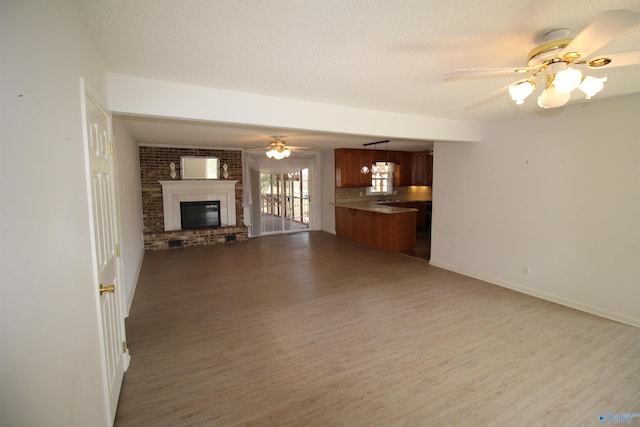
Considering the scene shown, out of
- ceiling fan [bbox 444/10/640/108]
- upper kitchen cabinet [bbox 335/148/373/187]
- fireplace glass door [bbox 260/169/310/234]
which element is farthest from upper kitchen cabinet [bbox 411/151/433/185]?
ceiling fan [bbox 444/10/640/108]

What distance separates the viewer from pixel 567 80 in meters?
1.54

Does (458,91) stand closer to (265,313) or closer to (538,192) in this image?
(538,192)

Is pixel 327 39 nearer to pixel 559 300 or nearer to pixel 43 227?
pixel 43 227

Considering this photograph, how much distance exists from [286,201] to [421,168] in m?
4.08

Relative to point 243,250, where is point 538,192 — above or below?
above

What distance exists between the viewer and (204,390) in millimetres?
2244

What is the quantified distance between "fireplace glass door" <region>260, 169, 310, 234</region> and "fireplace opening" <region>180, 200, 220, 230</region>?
1480 mm

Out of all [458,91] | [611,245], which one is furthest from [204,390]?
[611,245]

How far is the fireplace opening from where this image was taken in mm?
7277

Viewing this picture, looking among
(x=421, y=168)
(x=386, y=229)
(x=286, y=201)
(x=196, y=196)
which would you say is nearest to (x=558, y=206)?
(x=386, y=229)

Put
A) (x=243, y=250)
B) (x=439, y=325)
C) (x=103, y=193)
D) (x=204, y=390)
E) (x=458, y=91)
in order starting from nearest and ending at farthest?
(x=103, y=193) < (x=204, y=390) < (x=458, y=91) < (x=439, y=325) < (x=243, y=250)

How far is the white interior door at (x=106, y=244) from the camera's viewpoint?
5.67 feet

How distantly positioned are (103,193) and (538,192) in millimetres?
4699

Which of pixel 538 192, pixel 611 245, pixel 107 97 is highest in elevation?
pixel 107 97
